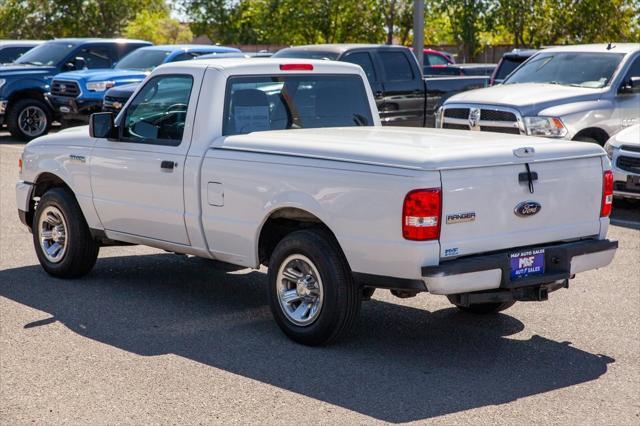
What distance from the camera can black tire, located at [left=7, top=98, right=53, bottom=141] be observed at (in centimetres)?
2183

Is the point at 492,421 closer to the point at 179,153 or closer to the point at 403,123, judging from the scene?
the point at 179,153

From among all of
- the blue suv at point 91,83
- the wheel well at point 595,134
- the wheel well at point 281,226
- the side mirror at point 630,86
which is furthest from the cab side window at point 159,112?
the blue suv at point 91,83

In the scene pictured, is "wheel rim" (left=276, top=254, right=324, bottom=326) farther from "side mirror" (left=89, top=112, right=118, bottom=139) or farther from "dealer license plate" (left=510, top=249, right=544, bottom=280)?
"side mirror" (left=89, top=112, right=118, bottom=139)

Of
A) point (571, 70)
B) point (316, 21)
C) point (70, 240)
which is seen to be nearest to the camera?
point (70, 240)


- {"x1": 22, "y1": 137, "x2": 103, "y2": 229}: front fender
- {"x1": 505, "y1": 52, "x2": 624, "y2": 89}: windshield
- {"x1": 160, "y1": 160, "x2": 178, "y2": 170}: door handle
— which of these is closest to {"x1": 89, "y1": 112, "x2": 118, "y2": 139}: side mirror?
{"x1": 22, "y1": 137, "x2": 103, "y2": 229}: front fender

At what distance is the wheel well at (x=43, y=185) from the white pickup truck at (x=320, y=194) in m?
0.16

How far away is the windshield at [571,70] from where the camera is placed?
567 inches

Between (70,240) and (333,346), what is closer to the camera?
(333,346)

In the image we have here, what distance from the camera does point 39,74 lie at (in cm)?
2211

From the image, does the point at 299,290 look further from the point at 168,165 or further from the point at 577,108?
the point at 577,108

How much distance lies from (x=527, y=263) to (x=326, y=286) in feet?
4.09

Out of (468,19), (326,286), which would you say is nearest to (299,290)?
(326,286)

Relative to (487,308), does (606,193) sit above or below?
above

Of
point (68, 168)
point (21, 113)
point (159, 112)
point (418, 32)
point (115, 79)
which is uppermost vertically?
point (159, 112)
